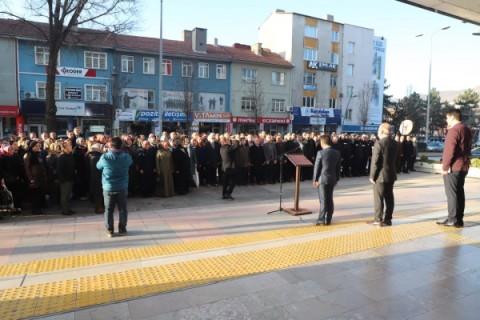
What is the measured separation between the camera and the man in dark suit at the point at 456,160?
6246 millimetres

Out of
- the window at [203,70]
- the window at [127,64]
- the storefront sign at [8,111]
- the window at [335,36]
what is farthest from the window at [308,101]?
the storefront sign at [8,111]

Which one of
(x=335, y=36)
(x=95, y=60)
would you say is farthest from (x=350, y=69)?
(x=95, y=60)

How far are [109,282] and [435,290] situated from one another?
374cm

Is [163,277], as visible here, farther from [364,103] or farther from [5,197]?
[364,103]

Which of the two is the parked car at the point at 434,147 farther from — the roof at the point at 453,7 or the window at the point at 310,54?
the roof at the point at 453,7

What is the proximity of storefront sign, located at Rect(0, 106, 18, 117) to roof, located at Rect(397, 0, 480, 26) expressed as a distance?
31.7m

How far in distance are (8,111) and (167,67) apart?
14.3 metres

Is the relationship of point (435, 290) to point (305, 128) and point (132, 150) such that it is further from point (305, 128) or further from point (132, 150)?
point (305, 128)

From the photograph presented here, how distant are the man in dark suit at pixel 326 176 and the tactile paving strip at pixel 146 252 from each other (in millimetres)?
303

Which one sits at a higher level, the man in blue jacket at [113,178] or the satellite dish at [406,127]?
the satellite dish at [406,127]

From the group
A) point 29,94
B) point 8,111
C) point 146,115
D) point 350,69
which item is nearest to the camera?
point 8,111

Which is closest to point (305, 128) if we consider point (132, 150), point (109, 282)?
point (132, 150)

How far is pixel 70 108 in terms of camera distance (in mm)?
31406

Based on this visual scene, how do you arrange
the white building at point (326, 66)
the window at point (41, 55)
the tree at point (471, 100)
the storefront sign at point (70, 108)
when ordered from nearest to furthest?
the window at point (41, 55)
the storefront sign at point (70, 108)
the white building at point (326, 66)
the tree at point (471, 100)
